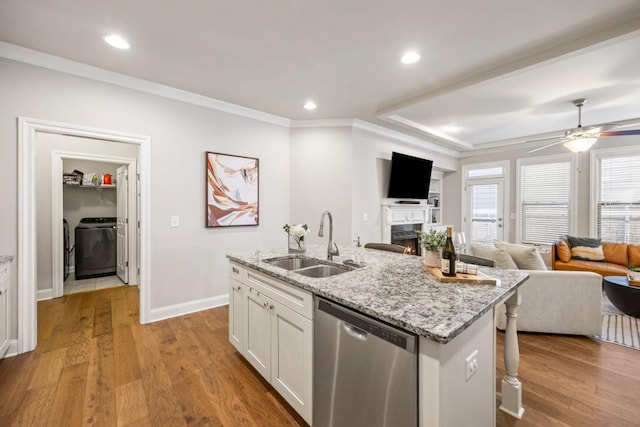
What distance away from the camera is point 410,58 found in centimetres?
262

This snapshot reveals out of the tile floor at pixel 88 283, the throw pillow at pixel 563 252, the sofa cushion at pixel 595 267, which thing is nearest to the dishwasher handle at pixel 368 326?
the tile floor at pixel 88 283

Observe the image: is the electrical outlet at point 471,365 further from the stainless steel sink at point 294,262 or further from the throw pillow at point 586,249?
the throw pillow at point 586,249

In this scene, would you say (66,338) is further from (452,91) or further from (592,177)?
(592,177)

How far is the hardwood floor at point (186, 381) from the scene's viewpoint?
1.75 m

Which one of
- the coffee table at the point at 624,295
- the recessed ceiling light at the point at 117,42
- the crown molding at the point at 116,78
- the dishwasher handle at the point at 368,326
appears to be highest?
the recessed ceiling light at the point at 117,42

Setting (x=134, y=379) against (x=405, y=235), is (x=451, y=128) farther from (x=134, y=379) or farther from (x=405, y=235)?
(x=134, y=379)

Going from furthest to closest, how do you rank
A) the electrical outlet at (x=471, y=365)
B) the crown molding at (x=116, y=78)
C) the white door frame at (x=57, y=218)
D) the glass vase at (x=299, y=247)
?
the white door frame at (x=57, y=218)
the glass vase at (x=299, y=247)
the crown molding at (x=116, y=78)
the electrical outlet at (x=471, y=365)

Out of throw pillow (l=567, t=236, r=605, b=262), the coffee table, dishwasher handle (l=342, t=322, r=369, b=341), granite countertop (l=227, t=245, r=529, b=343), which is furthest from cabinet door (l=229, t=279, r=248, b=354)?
throw pillow (l=567, t=236, r=605, b=262)

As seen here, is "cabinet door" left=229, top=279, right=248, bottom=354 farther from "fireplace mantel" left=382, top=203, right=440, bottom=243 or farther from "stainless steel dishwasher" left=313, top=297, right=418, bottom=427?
"fireplace mantel" left=382, top=203, right=440, bottom=243

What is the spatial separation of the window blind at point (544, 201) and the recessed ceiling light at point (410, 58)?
469 cm

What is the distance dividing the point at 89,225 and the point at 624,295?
307 inches

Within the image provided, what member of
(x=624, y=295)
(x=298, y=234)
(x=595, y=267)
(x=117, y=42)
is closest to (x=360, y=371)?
(x=298, y=234)

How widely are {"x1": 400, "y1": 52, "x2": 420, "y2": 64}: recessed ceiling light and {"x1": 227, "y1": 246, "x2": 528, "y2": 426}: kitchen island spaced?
1903 mm

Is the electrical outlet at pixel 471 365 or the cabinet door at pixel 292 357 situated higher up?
the electrical outlet at pixel 471 365
